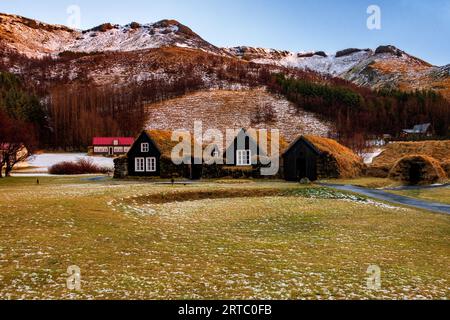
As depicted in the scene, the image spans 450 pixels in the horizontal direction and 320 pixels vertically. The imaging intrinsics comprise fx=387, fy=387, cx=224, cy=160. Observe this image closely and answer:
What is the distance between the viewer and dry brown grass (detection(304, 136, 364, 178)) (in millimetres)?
55094

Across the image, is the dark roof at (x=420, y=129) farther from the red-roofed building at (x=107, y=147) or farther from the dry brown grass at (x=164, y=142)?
the dry brown grass at (x=164, y=142)

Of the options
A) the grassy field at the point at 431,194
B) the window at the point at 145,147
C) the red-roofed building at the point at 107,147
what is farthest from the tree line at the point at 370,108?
the grassy field at the point at 431,194

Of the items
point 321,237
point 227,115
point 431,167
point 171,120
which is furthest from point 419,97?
point 321,237

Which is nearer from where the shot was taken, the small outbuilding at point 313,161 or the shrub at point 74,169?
the small outbuilding at point 313,161

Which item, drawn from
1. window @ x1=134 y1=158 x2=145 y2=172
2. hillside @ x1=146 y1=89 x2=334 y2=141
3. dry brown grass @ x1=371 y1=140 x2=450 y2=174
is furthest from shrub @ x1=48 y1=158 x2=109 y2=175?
hillside @ x1=146 y1=89 x2=334 y2=141

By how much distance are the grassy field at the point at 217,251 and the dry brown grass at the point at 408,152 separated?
30.6 m

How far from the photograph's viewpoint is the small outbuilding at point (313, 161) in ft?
180

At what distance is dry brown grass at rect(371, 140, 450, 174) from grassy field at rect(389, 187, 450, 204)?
13.2 metres

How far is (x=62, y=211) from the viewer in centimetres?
2317

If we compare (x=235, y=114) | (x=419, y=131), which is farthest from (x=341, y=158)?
(x=235, y=114)

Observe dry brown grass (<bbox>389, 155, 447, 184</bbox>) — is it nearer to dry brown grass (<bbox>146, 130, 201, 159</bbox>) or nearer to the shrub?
dry brown grass (<bbox>146, 130, 201, 159</bbox>)

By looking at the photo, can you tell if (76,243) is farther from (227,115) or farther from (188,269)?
(227,115)

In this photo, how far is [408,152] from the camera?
5791cm

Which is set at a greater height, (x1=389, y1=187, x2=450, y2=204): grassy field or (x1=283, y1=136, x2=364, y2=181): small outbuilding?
(x1=283, y1=136, x2=364, y2=181): small outbuilding
